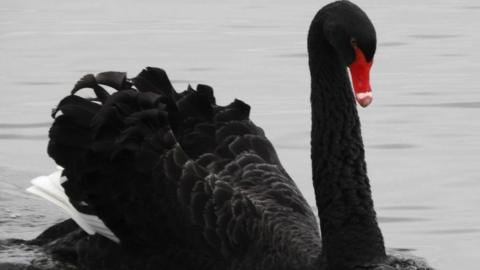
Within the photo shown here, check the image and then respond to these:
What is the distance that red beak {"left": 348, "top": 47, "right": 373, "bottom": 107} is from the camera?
5.31 metres

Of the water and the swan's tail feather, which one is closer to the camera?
the swan's tail feather

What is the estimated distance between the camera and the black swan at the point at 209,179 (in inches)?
227

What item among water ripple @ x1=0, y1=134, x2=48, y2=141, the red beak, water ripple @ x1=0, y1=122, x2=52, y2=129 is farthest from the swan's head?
water ripple @ x1=0, y1=122, x2=52, y2=129

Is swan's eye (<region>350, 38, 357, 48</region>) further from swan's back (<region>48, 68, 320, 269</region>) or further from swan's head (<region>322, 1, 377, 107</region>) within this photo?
swan's back (<region>48, 68, 320, 269</region>)

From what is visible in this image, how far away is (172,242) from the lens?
614cm

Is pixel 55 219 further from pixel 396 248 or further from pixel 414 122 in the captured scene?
pixel 414 122

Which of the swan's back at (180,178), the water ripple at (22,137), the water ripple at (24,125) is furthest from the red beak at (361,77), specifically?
the water ripple at (24,125)

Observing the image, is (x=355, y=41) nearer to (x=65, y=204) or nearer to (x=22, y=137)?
(x=65, y=204)

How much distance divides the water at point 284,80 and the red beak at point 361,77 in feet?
5.36

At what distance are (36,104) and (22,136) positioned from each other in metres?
0.93

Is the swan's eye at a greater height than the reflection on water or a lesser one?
greater

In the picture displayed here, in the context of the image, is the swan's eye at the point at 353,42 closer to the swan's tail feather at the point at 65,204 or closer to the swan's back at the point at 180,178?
the swan's back at the point at 180,178

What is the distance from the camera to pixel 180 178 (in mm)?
6070

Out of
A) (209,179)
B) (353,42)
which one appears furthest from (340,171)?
(353,42)
